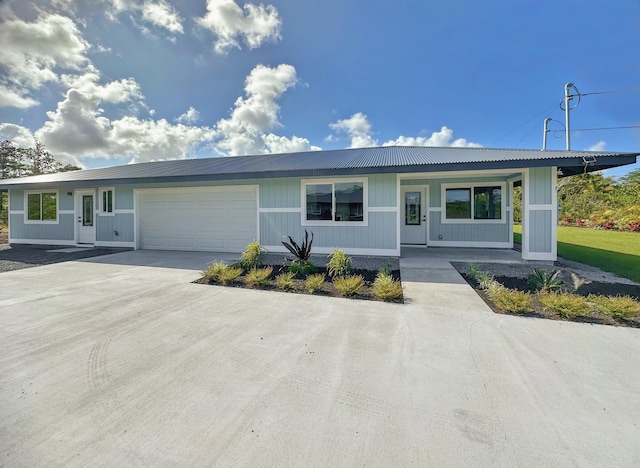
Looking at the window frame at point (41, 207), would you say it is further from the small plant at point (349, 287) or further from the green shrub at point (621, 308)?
the green shrub at point (621, 308)

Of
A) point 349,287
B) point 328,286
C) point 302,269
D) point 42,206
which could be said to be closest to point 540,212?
point 349,287

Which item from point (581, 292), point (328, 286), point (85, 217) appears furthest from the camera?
point (85, 217)

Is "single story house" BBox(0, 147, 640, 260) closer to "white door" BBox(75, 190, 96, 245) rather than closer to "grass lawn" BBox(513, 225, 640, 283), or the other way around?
"white door" BBox(75, 190, 96, 245)

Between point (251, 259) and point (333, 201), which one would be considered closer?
point (251, 259)

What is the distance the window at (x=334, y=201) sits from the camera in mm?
8484

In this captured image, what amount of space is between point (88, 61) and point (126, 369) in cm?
1210

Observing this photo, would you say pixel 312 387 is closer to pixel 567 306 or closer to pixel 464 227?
pixel 567 306

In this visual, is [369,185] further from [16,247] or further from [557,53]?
[16,247]

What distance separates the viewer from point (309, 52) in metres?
10.7

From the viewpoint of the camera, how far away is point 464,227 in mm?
10281

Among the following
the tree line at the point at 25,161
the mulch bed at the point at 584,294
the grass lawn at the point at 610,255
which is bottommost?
the mulch bed at the point at 584,294

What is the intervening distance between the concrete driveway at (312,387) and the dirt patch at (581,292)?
273 mm

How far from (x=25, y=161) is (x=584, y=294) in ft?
129

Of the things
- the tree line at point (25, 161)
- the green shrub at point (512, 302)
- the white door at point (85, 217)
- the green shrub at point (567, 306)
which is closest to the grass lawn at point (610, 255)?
the green shrub at point (567, 306)
